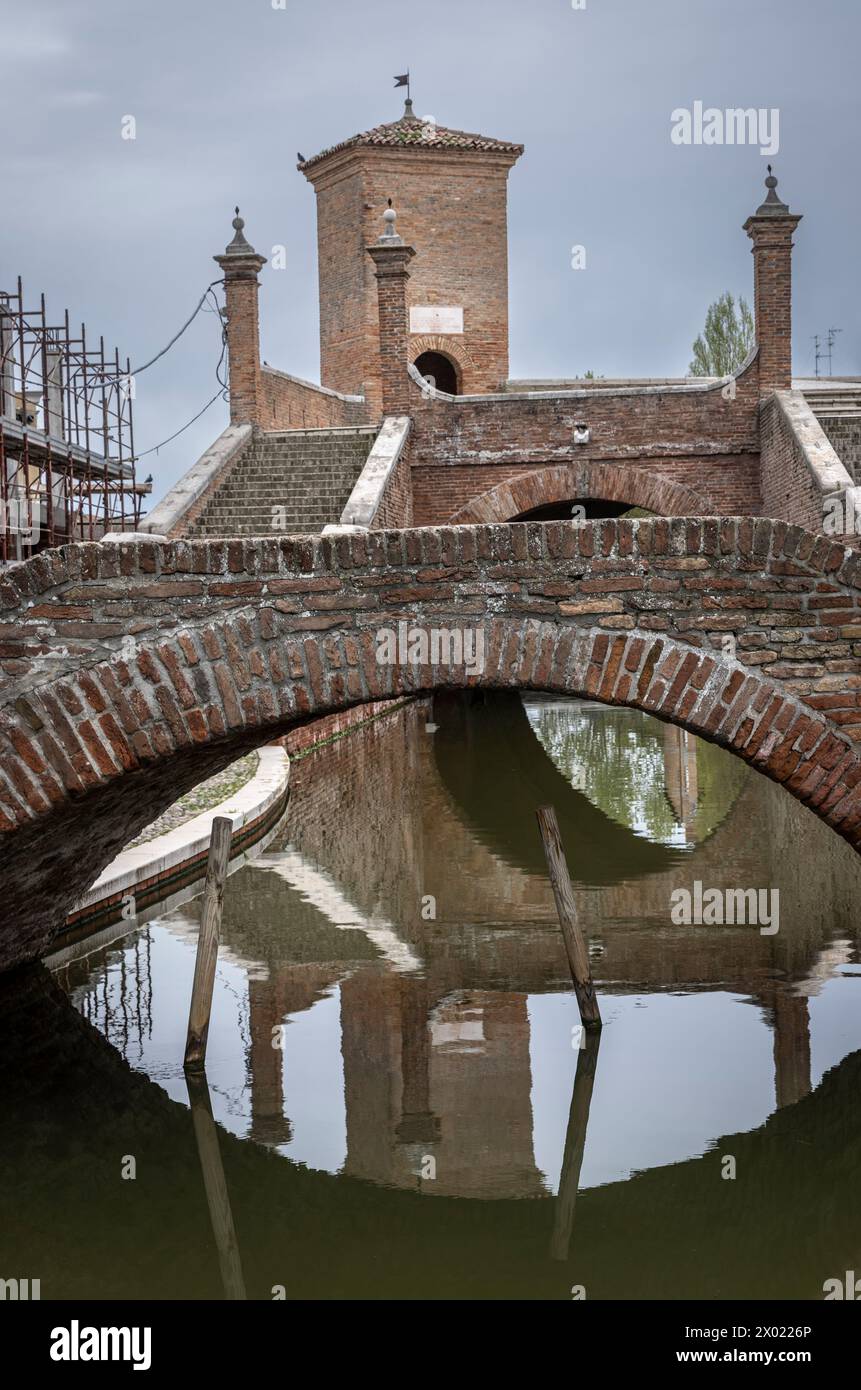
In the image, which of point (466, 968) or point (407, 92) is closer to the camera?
point (466, 968)

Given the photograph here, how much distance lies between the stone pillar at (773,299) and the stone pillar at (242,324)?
23.1ft

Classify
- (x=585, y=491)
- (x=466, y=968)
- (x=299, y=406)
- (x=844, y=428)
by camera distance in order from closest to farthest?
(x=466, y=968) → (x=844, y=428) → (x=585, y=491) → (x=299, y=406)

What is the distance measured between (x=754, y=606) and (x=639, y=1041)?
3.42 metres

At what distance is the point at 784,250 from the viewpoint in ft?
68.7

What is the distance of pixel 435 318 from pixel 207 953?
24.3 meters

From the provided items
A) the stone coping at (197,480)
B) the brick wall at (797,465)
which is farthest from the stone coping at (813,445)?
the stone coping at (197,480)

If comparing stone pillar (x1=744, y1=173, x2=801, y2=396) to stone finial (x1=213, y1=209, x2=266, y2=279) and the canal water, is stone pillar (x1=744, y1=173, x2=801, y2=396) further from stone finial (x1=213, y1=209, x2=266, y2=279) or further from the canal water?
the canal water

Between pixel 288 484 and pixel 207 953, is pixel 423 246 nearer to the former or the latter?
pixel 288 484

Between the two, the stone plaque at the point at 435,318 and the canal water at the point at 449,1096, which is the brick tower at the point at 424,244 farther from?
the canal water at the point at 449,1096

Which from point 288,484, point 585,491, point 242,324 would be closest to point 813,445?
point 585,491

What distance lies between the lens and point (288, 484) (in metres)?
20.4

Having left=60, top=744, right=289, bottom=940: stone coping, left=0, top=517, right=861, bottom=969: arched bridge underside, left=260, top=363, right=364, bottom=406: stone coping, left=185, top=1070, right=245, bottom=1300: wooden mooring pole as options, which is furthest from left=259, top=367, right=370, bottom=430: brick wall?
left=0, top=517, right=861, bottom=969: arched bridge underside
